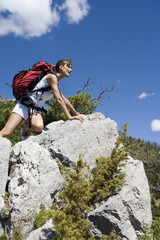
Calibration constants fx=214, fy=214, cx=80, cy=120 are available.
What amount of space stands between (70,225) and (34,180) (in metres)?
1.10

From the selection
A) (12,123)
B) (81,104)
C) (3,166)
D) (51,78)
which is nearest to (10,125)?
(12,123)

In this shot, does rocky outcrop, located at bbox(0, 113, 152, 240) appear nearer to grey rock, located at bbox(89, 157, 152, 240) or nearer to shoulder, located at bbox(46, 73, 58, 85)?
grey rock, located at bbox(89, 157, 152, 240)

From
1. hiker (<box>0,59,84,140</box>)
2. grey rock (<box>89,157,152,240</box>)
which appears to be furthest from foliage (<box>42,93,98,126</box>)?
grey rock (<box>89,157,152,240</box>)

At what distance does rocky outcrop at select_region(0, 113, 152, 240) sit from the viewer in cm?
365

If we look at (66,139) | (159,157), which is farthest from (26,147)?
(159,157)

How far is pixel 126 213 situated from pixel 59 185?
137 cm

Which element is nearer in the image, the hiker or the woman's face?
the hiker

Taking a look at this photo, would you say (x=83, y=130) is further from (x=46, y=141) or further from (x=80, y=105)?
(x=80, y=105)

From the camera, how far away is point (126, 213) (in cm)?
395

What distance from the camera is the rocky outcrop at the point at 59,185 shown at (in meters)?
3.65

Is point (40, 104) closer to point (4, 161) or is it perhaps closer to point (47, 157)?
point (47, 157)

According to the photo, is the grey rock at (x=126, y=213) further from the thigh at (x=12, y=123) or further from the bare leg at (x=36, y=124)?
the thigh at (x=12, y=123)

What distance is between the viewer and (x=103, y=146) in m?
5.19

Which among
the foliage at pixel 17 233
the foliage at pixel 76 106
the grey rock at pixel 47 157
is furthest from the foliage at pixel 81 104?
the foliage at pixel 17 233
